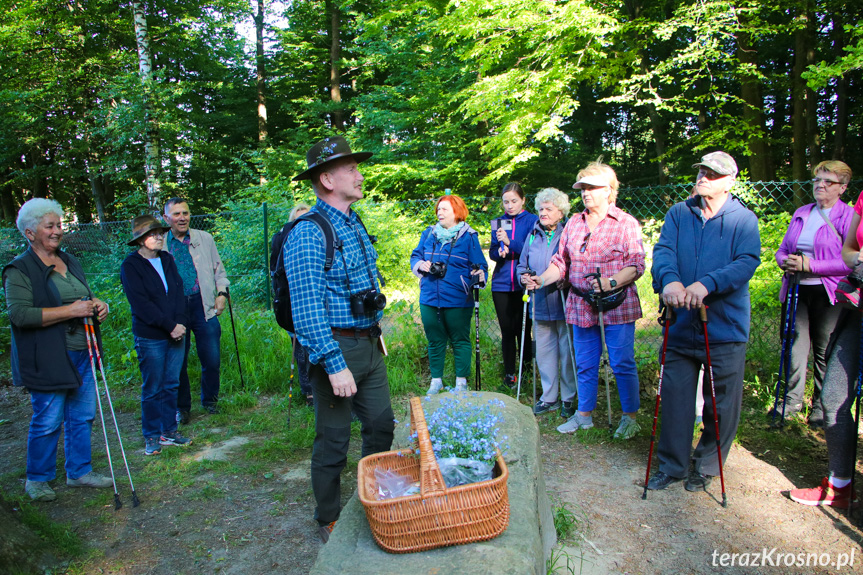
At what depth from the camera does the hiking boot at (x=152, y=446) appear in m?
4.35

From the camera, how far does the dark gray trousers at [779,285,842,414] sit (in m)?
4.18

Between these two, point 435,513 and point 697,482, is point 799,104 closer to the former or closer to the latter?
point 697,482

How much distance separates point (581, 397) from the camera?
438cm

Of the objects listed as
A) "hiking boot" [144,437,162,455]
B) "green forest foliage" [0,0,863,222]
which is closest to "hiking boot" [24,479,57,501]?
"hiking boot" [144,437,162,455]

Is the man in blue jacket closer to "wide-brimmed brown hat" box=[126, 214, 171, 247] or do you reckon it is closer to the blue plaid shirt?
the blue plaid shirt

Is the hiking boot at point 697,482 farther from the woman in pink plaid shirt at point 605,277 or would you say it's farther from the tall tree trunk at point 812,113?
the tall tree trunk at point 812,113

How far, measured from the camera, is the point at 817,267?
4.04m

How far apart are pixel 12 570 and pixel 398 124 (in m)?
12.9

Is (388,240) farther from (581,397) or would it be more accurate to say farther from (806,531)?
(806,531)

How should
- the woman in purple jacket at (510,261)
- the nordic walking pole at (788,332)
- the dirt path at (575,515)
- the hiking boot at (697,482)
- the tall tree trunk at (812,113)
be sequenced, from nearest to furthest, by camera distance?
the dirt path at (575,515) → the hiking boot at (697,482) → the nordic walking pole at (788,332) → the woman in purple jacket at (510,261) → the tall tree trunk at (812,113)

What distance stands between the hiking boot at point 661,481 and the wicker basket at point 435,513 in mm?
1878

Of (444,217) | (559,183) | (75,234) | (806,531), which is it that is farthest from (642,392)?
(559,183)

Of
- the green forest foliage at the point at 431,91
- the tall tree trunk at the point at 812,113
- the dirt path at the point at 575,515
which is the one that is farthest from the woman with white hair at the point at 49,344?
the tall tree trunk at the point at 812,113

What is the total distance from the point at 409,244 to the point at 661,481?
601 cm
